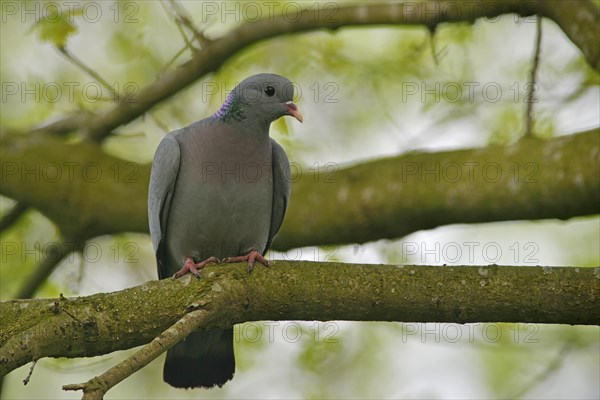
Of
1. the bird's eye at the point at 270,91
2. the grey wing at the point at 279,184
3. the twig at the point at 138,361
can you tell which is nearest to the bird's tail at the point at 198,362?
the grey wing at the point at 279,184

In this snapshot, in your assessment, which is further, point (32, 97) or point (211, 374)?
point (32, 97)

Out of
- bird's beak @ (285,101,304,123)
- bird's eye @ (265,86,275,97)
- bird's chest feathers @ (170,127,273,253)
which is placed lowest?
bird's chest feathers @ (170,127,273,253)

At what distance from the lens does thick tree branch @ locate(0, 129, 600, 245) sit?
592cm

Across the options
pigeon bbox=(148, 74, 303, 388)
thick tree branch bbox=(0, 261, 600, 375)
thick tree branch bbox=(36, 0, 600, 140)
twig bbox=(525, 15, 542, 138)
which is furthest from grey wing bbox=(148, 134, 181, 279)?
twig bbox=(525, 15, 542, 138)

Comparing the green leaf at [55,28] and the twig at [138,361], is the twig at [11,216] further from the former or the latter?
the twig at [138,361]

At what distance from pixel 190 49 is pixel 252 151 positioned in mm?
1710

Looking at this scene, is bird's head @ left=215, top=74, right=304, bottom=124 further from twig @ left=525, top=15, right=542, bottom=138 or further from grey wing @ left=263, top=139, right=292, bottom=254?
twig @ left=525, top=15, right=542, bottom=138

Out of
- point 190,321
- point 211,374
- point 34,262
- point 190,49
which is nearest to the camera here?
point 190,321

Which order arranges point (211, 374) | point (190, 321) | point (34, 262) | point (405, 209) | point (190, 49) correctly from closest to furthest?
point (190, 321), point (211, 374), point (405, 209), point (190, 49), point (34, 262)

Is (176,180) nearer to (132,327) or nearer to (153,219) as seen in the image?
(153,219)

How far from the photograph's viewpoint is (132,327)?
14.6ft

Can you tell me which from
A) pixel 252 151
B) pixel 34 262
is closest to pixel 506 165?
pixel 252 151

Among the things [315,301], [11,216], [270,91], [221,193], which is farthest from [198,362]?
[11,216]

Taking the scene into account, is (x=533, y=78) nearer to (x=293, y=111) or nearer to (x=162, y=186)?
(x=293, y=111)
